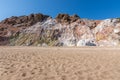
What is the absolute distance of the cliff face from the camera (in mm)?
44812

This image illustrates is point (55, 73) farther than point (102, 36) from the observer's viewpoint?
No

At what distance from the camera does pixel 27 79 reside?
6273 mm

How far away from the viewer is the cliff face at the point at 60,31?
44.8 m

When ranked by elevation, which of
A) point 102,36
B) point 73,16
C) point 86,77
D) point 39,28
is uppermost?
point 73,16

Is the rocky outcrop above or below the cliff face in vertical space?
above

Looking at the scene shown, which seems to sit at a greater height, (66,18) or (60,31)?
(66,18)

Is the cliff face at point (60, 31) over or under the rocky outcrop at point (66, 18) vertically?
under

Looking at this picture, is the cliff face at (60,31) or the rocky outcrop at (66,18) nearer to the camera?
the cliff face at (60,31)

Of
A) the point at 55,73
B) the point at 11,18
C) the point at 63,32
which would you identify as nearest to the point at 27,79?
the point at 55,73

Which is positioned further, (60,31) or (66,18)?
(66,18)

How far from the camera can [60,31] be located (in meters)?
51.2

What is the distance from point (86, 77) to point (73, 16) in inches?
2058

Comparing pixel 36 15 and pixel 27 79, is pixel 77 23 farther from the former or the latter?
pixel 27 79

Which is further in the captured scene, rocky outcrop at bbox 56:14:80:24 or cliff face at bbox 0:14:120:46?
rocky outcrop at bbox 56:14:80:24
